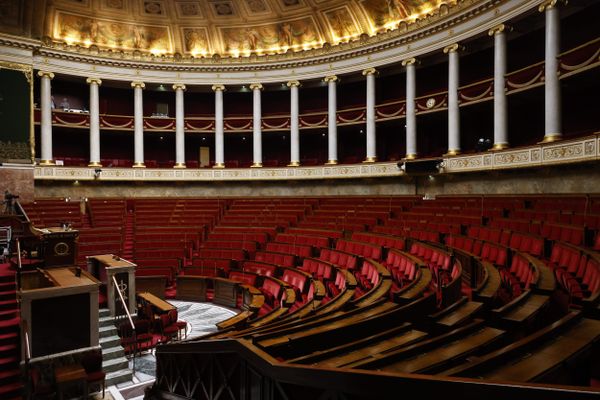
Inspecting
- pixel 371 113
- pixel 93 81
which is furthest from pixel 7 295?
pixel 93 81

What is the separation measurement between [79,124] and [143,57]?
16.6 feet

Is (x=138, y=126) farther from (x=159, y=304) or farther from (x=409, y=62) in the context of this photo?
(x=159, y=304)

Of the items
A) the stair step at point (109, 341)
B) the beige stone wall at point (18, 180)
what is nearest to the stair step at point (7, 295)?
the stair step at point (109, 341)

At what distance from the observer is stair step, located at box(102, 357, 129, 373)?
713 cm

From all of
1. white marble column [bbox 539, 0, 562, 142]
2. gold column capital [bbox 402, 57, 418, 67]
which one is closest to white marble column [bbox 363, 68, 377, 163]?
gold column capital [bbox 402, 57, 418, 67]

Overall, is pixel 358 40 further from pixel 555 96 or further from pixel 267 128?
pixel 555 96

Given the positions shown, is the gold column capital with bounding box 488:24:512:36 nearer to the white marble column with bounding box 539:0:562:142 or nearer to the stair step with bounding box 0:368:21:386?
the white marble column with bounding box 539:0:562:142

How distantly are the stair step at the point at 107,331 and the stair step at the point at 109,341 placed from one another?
0.09 metres

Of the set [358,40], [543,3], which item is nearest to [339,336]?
[543,3]

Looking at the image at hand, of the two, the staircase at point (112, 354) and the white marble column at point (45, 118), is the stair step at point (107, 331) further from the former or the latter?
the white marble column at point (45, 118)

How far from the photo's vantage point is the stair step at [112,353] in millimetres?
7402

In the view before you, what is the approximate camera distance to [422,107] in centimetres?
1836

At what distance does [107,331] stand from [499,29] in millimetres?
15780

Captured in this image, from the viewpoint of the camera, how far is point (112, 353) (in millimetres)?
7484
